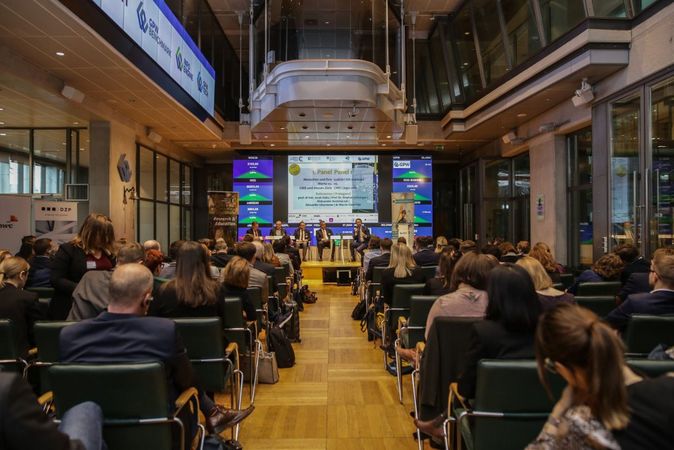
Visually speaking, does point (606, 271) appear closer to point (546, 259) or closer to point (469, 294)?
point (546, 259)

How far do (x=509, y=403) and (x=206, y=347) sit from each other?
5.97ft

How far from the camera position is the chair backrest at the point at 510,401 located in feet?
6.29

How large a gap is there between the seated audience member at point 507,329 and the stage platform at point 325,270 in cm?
983

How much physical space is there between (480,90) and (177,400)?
37.6 ft

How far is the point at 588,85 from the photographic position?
7.74 m

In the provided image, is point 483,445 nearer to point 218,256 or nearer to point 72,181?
point 218,256

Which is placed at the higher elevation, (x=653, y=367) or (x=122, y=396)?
(x=653, y=367)

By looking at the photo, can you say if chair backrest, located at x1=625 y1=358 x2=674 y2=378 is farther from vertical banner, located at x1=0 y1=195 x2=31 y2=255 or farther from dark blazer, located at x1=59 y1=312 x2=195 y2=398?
vertical banner, located at x1=0 y1=195 x2=31 y2=255

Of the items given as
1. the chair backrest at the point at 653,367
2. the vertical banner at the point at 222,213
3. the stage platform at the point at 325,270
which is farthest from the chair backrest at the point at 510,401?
the vertical banner at the point at 222,213

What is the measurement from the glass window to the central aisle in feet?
20.2

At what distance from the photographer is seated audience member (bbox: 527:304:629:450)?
1.12m

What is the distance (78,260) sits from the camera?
3.61 m

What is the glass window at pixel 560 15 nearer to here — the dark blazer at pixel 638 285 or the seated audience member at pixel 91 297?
the dark blazer at pixel 638 285

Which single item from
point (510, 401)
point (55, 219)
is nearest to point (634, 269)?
point (510, 401)
